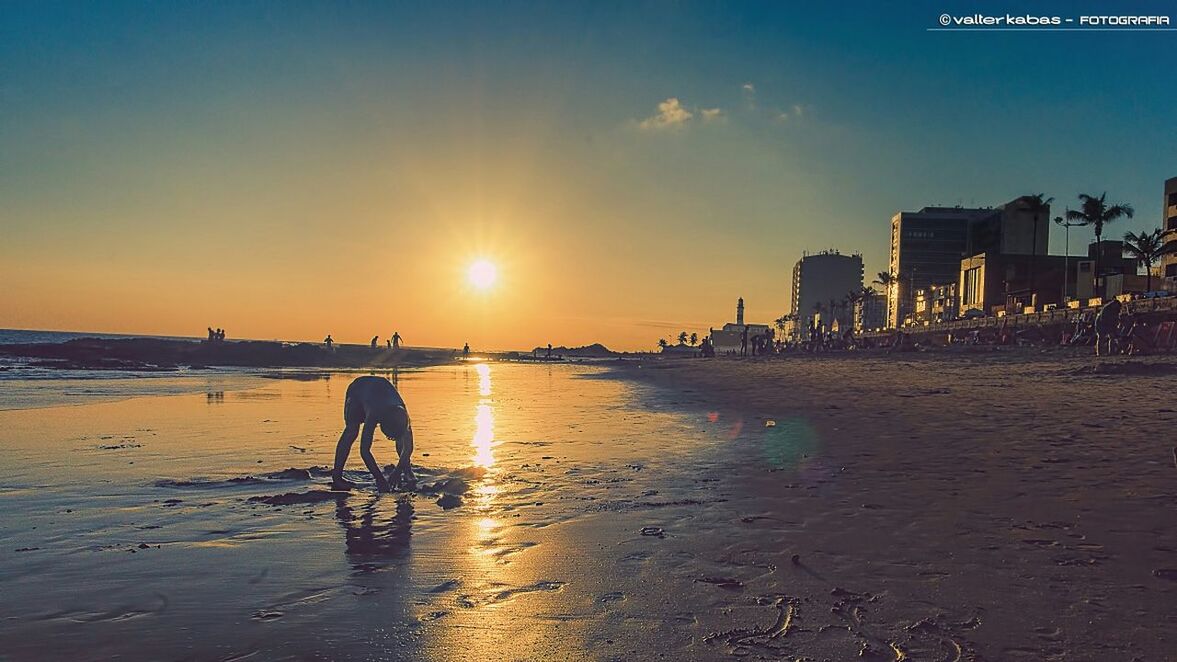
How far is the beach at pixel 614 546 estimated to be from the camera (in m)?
4.24

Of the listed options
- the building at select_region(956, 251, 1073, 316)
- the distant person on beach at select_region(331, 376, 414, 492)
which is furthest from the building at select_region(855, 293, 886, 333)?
the distant person on beach at select_region(331, 376, 414, 492)

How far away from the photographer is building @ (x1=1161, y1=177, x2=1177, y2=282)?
3095 inches

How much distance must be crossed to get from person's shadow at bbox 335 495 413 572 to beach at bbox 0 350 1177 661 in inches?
1.8

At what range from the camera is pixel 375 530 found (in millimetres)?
6863

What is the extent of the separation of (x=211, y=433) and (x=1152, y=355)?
2959 cm

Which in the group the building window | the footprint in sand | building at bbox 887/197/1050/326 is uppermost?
building at bbox 887/197/1050/326

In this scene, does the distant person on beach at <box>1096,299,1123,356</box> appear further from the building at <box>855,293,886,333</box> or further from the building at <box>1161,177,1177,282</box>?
the building at <box>855,293,886,333</box>

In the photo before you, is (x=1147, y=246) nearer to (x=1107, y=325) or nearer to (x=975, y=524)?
(x=1107, y=325)

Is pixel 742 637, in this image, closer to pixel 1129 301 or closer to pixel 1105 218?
pixel 1129 301

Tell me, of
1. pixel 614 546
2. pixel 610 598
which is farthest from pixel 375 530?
pixel 610 598

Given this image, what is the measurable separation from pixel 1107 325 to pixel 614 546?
32.5 m

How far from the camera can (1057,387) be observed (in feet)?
62.0

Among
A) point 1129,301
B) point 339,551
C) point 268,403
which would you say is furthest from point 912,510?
point 1129,301

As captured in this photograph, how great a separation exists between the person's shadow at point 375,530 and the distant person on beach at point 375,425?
513mm
